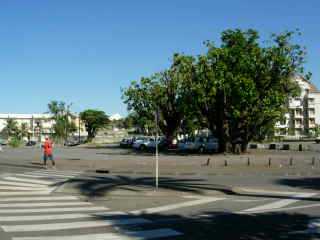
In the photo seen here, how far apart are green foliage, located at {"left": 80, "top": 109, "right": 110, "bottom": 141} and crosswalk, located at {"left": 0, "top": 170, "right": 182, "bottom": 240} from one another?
10714cm

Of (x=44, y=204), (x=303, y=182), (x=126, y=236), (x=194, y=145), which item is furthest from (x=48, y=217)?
(x=194, y=145)

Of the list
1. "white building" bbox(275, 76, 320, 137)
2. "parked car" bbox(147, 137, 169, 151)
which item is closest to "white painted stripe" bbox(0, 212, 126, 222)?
"parked car" bbox(147, 137, 169, 151)

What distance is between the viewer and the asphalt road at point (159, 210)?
9688 millimetres

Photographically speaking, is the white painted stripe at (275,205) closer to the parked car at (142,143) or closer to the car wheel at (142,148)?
the car wheel at (142,148)

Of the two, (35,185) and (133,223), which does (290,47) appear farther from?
(133,223)

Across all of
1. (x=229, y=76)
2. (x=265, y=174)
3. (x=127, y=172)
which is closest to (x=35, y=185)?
(x=127, y=172)

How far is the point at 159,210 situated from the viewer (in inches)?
508

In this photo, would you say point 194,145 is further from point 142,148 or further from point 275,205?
point 275,205

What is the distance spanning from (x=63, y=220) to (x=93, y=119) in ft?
370

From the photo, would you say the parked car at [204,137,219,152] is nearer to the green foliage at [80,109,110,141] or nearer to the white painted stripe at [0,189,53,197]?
the white painted stripe at [0,189,53,197]

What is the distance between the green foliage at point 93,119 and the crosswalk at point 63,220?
107m

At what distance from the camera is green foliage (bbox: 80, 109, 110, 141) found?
12338 cm

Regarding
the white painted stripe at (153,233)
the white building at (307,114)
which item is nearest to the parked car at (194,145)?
the white painted stripe at (153,233)

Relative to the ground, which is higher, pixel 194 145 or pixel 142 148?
pixel 194 145
